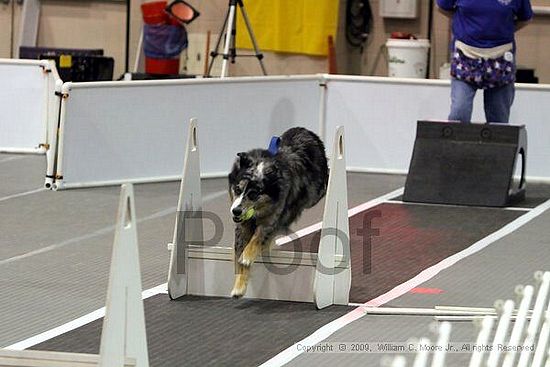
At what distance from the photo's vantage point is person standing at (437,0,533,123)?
8953mm

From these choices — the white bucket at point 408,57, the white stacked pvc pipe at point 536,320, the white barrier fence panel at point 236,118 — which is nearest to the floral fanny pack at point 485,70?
the white barrier fence panel at point 236,118

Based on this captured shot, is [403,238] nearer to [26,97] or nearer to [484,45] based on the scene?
[484,45]

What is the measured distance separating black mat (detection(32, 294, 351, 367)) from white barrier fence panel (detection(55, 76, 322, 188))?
318 centimetres

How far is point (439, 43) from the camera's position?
47.3ft

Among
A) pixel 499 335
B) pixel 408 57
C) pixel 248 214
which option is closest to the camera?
pixel 499 335

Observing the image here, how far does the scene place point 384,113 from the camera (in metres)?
10.5

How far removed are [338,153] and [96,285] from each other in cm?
139

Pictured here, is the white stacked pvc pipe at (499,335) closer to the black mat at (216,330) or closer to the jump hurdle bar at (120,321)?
the jump hurdle bar at (120,321)

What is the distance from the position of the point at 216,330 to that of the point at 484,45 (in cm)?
410

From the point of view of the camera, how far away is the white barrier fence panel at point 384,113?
411 inches

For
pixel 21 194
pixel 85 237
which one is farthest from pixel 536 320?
pixel 21 194

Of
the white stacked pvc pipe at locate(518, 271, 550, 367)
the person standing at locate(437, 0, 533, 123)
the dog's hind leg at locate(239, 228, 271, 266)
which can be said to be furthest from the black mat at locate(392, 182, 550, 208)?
the white stacked pvc pipe at locate(518, 271, 550, 367)

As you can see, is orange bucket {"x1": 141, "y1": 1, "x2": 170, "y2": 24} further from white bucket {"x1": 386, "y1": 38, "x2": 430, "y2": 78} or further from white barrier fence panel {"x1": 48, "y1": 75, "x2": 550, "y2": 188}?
white barrier fence panel {"x1": 48, "y1": 75, "x2": 550, "y2": 188}

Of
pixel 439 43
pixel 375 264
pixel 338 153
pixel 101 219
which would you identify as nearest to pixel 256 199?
pixel 338 153
